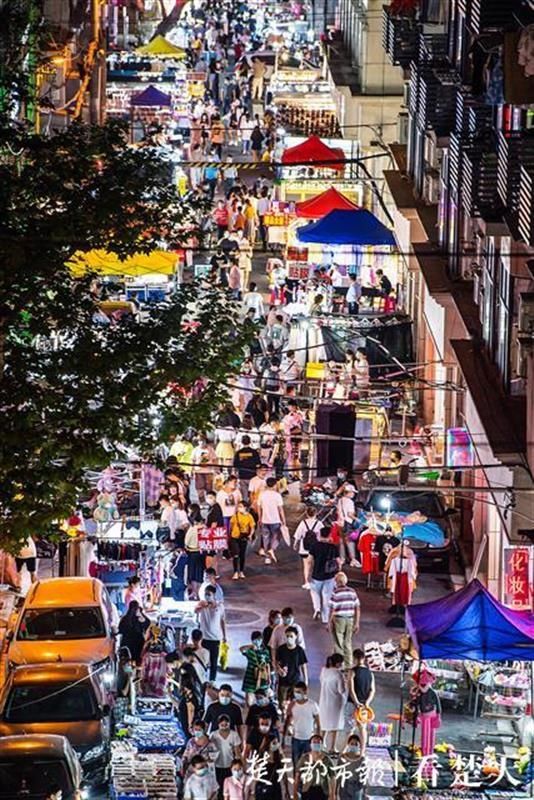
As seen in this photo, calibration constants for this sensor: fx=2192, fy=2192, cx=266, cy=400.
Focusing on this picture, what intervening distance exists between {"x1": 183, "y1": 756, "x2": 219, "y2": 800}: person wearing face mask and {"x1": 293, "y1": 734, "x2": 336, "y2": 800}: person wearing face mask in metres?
0.95

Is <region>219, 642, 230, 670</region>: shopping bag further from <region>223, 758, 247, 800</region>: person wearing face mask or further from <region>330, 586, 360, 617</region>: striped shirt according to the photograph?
<region>223, 758, 247, 800</region>: person wearing face mask

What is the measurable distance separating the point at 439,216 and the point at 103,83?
26997 millimetres

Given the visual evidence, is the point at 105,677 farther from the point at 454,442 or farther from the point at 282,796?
the point at 454,442

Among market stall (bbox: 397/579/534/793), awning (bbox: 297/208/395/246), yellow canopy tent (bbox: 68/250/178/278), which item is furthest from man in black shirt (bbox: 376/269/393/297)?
market stall (bbox: 397/579/534/793)

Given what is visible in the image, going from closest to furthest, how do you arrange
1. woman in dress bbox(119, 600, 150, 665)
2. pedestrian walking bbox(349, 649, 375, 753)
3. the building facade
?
pedestrian walking bbox(349, 649, 375, 753) < the building facade < woman in dress bbox(119, 600, 150, 665)

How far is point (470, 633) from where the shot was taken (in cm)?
2055

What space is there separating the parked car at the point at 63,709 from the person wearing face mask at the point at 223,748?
1.26 m

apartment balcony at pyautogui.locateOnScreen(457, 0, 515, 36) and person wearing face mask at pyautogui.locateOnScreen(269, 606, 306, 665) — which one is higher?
apartment balcony at pyautogui.locateOnScreen(457, 0, 515, 36)

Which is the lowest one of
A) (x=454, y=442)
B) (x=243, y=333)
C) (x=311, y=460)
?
(x=311, y=460)

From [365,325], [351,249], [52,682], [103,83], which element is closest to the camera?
[52,682]

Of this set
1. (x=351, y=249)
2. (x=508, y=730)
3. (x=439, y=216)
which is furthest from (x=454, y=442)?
(x=351, y=249)

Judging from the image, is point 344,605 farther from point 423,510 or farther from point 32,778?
point 32,778

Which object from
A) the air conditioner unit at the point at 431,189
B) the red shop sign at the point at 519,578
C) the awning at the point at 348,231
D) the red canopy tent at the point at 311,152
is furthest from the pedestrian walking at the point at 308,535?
the red canopy tent at the point at 311,152

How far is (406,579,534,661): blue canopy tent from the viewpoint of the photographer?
2041 cm
